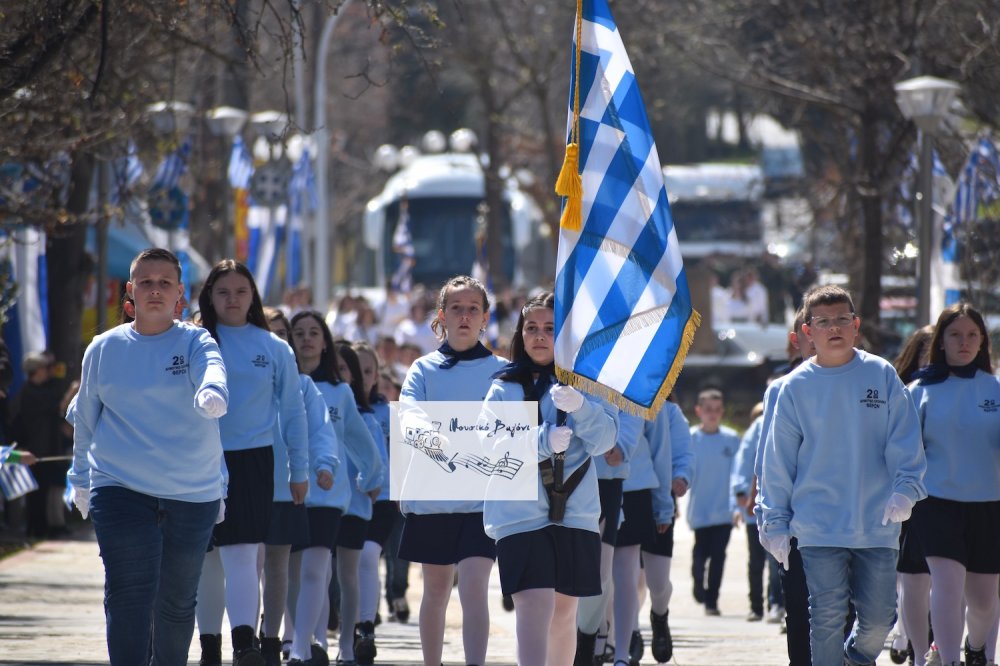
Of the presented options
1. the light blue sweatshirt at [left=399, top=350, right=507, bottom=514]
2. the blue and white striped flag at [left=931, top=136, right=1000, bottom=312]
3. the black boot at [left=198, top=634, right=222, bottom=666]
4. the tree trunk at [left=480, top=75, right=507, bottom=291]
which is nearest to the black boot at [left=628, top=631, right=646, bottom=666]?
the light blue sweatshirt at [left=399, top=350, right=507, bottom=514]

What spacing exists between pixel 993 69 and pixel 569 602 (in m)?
10.7

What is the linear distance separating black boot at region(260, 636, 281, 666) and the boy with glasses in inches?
109

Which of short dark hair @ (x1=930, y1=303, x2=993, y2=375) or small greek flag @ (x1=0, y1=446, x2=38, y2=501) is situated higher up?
short dark hair @ (x1=930, y1=303, x2=993, y2=375)

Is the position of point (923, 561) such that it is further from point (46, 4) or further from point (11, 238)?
point (11, 238)

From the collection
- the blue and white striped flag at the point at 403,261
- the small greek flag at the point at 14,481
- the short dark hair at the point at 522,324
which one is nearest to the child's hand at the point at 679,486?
the short dark hair at the point at 522,324

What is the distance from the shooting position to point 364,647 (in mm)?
9266

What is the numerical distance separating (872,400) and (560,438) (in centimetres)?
129

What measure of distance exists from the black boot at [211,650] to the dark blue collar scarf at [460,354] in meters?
1.66

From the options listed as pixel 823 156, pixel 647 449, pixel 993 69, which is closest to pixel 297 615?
pixel 647 449

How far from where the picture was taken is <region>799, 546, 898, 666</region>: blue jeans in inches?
267

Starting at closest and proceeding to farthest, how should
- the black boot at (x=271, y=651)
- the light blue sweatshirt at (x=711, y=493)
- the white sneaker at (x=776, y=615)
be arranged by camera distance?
the black boot at (x=271, y=651) < the white sneaker at (x=776, y=615) < the light blue sweatshirt at (x=711, y=493)

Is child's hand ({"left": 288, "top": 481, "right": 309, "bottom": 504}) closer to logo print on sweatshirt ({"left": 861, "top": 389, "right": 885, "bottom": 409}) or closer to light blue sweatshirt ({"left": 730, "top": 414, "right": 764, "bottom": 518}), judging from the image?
logo print on sweatshirt ({"left": 861, "top": 389, "right": 885, "bottom": 409})

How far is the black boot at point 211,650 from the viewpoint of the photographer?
7820 mm

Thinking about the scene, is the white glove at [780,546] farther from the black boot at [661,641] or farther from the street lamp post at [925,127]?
the street lamp post at [925,127]
